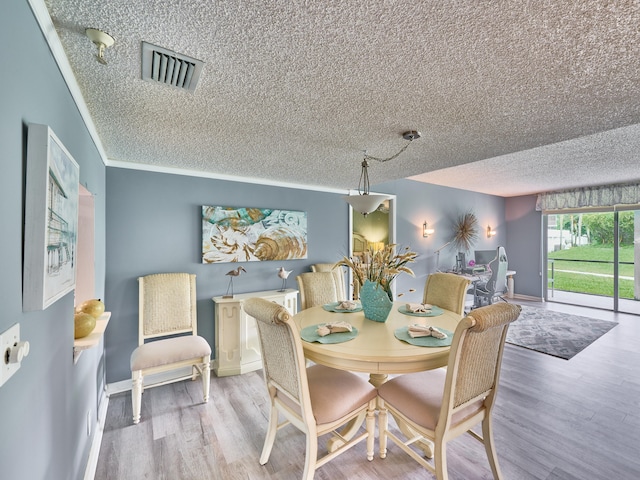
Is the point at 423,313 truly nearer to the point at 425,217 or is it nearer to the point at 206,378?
the point at 206,378

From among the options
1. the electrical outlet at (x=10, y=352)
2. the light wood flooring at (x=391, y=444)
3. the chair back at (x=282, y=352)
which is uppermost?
the electrical outlet at (x=10, y=352)

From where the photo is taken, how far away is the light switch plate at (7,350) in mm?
695

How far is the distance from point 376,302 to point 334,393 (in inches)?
27.3

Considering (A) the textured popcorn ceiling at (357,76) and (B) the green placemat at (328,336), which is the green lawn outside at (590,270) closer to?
(A) the textured popcorn ceiling at (357,76)

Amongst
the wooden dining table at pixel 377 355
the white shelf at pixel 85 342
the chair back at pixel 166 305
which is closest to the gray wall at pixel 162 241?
the chair back at pixel 166 305

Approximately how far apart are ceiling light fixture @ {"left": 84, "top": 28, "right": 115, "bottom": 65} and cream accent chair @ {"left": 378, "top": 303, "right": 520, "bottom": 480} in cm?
185

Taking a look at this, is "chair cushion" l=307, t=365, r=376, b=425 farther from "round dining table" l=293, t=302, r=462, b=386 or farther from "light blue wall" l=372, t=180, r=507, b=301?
"light blue wall" l=372, t=180, r=507, b=301

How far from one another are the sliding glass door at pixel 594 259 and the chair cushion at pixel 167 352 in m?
7.09

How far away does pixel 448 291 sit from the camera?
2.68 metres

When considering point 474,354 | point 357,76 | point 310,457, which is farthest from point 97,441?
point 357,76

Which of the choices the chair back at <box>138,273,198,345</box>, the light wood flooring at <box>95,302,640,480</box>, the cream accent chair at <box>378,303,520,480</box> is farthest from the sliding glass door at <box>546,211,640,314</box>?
the chair back at <box>138,273,198,345</box>

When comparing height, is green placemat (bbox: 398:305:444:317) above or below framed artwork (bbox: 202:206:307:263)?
below

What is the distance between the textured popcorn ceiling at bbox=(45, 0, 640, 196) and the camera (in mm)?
989

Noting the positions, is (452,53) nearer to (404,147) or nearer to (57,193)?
(404,147)
